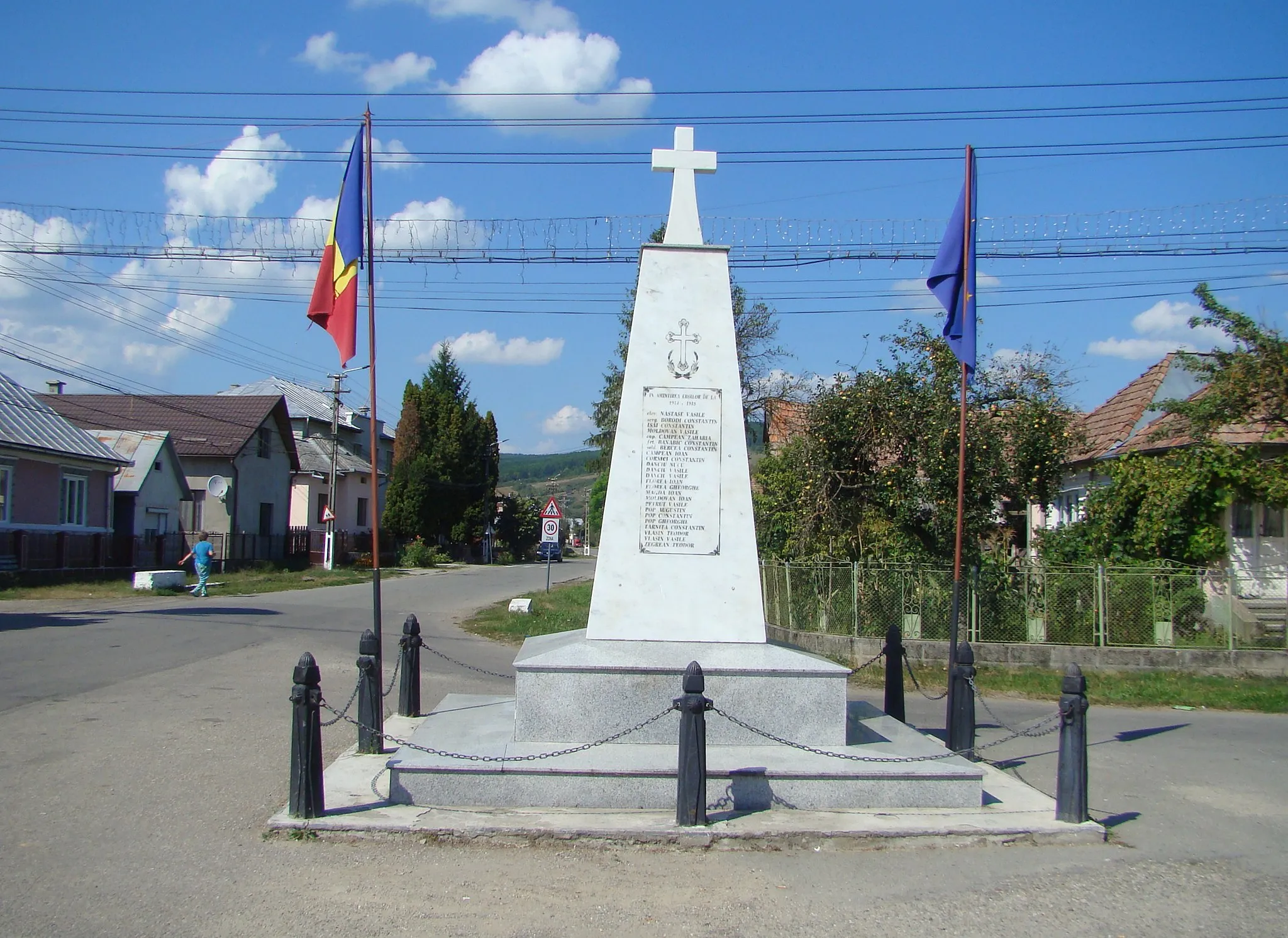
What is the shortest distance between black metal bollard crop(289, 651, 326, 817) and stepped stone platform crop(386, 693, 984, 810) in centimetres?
53

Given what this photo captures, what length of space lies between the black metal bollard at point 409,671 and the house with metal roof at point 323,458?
44.1 m

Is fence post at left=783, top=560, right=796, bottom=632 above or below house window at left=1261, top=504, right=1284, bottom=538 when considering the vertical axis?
below

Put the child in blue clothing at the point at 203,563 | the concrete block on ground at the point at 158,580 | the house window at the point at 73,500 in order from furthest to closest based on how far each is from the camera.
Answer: the house window at the point at 73,500 < the concrete block on ground at the point at 158,580 < the child in blue clothing at the point at 203,563

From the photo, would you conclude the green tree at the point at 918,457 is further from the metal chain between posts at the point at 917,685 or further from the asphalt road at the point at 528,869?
the asphalt road at the point at 528,869

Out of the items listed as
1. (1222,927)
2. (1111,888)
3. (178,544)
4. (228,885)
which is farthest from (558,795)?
(178,544)

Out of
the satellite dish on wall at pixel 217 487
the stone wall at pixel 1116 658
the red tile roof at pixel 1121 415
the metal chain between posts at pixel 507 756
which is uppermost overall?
the red tile roof at pixel 1121 415

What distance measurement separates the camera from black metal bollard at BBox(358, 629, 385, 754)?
8.23 metres

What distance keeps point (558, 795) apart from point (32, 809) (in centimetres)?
352

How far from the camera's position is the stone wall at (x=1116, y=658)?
15617 mm

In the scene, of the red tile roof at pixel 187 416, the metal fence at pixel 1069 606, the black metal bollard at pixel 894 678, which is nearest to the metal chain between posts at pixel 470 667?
the black metal bollard at pixel 894 678

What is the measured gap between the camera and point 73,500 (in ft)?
103

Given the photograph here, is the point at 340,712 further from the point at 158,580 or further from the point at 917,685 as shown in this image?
the point at 158,580

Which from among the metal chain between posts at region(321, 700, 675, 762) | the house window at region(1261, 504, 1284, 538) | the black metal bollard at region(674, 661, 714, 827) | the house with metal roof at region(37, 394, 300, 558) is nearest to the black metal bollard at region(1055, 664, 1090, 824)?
the black metal bollard at region(674, 661, 714, 827)

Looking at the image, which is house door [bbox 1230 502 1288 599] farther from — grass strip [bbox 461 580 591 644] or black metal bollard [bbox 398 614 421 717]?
black metal bollard [bbox 398 614 421 717]
